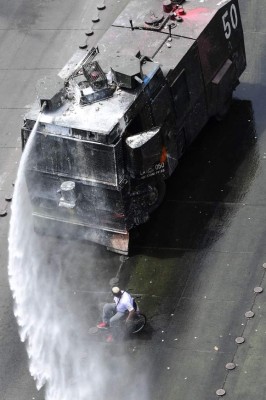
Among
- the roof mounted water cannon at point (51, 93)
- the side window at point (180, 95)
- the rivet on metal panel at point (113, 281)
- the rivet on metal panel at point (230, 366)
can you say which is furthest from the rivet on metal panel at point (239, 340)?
the roof mounted water cannon at point (51, 93)

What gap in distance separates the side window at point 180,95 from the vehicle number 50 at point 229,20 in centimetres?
183

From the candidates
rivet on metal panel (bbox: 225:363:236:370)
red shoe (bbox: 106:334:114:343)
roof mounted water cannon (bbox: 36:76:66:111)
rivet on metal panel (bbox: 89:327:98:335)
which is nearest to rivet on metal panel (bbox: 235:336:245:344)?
rivet on metal panel (bbox: 225:363:236:370)

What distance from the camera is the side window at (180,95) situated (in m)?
21.2

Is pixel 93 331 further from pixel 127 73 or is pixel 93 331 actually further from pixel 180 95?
pixel 180 95

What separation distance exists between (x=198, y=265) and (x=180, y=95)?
3469 mm

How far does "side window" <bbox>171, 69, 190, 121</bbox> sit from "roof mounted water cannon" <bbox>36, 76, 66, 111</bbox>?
2279 millimetres

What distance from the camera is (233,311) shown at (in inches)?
757

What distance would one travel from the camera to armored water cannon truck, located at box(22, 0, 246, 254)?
19.7 metres

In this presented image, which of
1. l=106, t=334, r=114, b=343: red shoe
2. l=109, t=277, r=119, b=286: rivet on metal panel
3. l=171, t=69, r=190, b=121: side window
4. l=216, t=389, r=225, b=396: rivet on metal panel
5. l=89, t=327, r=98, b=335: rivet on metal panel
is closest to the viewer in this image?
l=216, t=389, r=225, b=396: rivet on metal panel

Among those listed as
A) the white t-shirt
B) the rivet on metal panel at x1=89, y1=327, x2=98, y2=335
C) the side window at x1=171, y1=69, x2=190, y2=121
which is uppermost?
the side window at x1=171, y1=69, x2=190, y2=121

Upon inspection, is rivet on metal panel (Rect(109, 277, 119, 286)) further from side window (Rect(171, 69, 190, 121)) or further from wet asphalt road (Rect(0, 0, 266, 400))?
side window (Rect(171, 69, 190, 121))

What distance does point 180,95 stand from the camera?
70.2 feet

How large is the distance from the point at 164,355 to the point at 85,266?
285cm

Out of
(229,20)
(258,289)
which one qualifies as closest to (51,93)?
(229,20)
